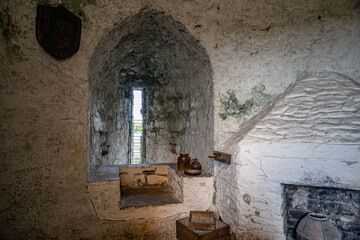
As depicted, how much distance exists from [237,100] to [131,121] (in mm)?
2861

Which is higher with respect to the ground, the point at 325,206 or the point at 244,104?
the point at 244,104

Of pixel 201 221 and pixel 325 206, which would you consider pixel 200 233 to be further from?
pixel 325 206

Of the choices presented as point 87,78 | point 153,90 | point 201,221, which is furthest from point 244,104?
point 153,90

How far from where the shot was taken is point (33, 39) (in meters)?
2.21

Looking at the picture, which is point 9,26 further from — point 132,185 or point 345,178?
point 345,178

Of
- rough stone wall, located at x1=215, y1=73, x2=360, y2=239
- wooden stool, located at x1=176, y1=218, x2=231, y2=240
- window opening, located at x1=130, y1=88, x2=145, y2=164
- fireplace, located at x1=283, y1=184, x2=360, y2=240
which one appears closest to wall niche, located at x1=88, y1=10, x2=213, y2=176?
window opening, located at x1=130, y1=88, x2=145, y2=164

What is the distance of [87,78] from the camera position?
2.42 meters

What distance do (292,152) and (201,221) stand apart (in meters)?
1.15

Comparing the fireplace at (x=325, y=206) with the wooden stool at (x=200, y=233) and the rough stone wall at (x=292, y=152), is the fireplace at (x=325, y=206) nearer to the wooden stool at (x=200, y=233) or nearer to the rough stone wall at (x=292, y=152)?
the rough stone wall at (x=292, y=152)

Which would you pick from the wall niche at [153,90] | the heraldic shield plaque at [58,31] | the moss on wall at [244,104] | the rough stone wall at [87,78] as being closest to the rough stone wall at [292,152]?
the rough stone wall at [87,78]

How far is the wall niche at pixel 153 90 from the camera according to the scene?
289cm

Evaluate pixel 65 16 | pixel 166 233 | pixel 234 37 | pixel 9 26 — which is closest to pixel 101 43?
pixel 65 16

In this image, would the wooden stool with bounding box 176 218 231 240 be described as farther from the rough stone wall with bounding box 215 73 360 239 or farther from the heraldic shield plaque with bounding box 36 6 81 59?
the heraldic shield plaque with bounding box 36 6 81 59

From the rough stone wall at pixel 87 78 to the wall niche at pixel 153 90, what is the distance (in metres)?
0.20
